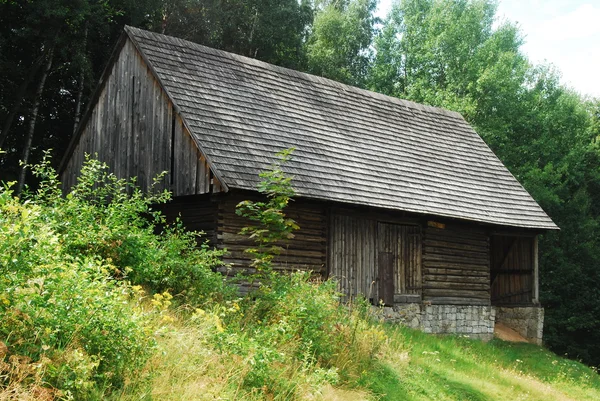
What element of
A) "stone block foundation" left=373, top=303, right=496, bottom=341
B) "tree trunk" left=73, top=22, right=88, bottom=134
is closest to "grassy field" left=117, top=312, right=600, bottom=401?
"stone block foundation" left=373, top=303, right=496, bottom=341

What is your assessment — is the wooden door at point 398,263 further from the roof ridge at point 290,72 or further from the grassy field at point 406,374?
the roof ridge at point 290,72

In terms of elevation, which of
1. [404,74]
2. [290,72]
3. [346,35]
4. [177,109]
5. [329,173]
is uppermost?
[346,35]

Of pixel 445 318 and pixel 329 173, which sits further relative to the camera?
pixel 445 318

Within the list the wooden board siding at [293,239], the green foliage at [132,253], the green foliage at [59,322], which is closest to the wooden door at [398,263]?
the wooden board siding at [293,239]

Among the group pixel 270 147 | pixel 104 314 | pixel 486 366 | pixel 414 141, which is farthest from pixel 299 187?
pixel 104 314

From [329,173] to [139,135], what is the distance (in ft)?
13.4

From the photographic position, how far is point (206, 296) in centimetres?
972

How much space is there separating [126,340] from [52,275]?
87 centimetres

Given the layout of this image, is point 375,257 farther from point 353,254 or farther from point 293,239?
point 293,239

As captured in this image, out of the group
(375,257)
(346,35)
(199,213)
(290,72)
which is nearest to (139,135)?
(199,213)

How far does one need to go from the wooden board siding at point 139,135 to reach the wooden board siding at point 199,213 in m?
0.47

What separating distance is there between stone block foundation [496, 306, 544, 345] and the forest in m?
1.32

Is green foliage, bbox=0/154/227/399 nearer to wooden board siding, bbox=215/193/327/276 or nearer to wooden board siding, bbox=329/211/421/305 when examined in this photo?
wooden board siding, bbox=215/193/327/276

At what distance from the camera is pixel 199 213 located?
1454 centimetres
